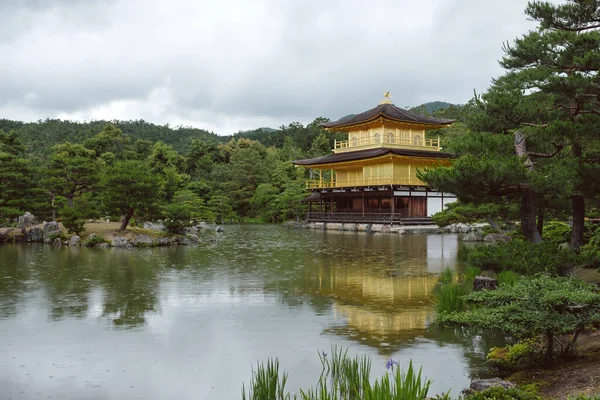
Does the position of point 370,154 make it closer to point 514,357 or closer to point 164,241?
point 164,241

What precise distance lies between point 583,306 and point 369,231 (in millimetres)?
26969

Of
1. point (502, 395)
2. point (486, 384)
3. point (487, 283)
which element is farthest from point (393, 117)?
point (502, 395)

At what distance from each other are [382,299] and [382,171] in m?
26.5

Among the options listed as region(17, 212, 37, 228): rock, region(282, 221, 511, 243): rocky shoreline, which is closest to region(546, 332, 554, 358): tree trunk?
region(282, 221, 511, 243): rocky shoreline

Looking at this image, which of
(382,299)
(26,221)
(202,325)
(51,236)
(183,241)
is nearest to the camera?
(202,325)

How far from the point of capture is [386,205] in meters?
36.6

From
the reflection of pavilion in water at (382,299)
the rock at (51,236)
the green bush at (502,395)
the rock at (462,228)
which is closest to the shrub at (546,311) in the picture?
the green bush at (502,395)

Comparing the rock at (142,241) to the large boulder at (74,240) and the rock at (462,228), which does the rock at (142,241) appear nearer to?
the large boulder at (74,240)

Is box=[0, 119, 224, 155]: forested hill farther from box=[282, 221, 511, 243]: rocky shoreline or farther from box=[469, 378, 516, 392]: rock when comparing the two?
box=[469, 378, 516, 392]: rock

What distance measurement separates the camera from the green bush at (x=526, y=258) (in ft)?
29.3

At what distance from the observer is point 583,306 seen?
5.61 metres

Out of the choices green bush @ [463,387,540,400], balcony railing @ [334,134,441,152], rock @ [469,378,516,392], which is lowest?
rock @ [469,378,516,392]

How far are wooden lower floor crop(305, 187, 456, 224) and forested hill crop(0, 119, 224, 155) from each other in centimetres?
2644

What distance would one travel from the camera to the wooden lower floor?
34.1 m
